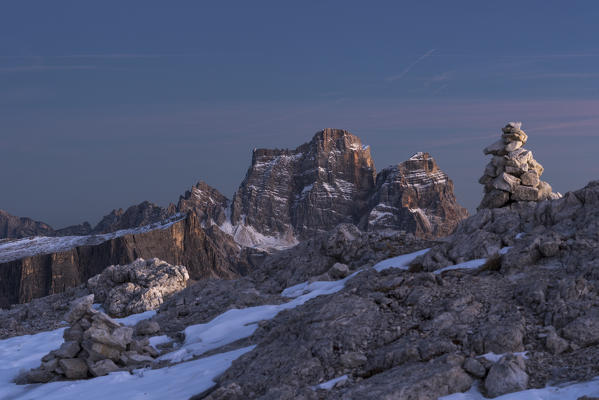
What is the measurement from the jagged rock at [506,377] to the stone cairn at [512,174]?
1970 cm

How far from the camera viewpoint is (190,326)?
25141mm

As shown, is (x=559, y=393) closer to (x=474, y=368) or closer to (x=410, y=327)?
(x=474, y=368)

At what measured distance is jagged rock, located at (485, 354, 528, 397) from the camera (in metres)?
12.1

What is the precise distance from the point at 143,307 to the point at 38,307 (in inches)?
347

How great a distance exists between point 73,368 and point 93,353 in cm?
83

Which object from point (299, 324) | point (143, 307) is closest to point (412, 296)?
point (299, 324)

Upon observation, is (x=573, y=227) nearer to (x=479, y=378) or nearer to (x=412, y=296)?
(x=412, y=296)

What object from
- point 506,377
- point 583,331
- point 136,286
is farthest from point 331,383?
point 136,286

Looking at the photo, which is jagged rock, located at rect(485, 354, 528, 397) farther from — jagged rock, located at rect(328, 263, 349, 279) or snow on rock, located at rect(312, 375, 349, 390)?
jagged rock, located at rect(328, 263, 349, 279)

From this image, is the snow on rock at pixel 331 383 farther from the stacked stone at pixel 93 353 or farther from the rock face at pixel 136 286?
the rock face at pixel 136 286

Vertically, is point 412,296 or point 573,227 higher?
point 573,227

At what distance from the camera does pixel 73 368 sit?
2016 centimetres

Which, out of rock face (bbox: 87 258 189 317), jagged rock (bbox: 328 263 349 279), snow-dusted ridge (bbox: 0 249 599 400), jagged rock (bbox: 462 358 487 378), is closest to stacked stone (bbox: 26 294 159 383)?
snow-dusted ridge (bbox: 0 249 599 400)

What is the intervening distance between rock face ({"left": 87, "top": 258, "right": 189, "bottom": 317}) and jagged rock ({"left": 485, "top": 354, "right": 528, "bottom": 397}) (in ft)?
95.6
